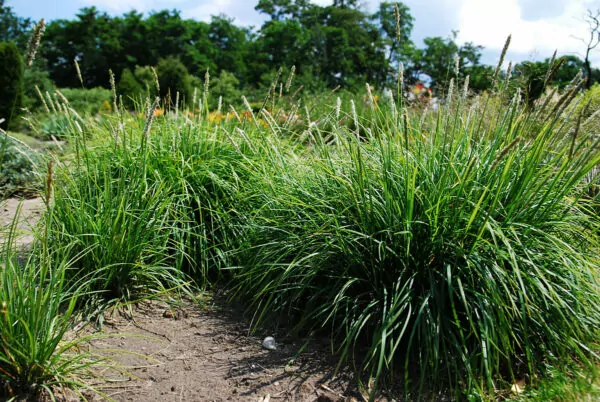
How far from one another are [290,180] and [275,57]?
24.3 metres

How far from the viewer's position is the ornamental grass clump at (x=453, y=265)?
235 centimetres

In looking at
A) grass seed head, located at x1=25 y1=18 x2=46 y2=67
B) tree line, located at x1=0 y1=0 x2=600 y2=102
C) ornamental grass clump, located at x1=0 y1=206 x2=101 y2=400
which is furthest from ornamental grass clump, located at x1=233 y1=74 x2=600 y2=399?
tree line, located at x1=0 y1=0 x2=600 y2=102

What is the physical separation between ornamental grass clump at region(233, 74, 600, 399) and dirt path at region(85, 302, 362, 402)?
0.21 m

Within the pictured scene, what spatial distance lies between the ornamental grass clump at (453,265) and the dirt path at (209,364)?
0.67ft

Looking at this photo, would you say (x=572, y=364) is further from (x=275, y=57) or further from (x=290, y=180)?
(x=275, y=57)

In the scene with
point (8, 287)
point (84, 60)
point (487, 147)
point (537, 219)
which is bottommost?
point (84, 60)

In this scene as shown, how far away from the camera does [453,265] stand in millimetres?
2566

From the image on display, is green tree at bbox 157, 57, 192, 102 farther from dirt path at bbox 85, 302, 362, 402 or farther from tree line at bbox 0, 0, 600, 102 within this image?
dirt path at bbox 85, 302, 362, 402

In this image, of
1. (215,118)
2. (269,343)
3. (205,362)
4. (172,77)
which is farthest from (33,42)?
(172,77)

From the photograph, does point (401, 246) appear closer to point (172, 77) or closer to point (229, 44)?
point (172, 77)

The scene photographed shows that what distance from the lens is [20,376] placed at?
7.07ft

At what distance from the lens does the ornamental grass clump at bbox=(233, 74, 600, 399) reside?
2.35m

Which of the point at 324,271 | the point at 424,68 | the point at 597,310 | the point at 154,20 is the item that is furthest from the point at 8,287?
the point at 154,20

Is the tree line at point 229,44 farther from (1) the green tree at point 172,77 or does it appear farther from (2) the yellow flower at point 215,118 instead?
(2) the yellow flower at point 215,118
